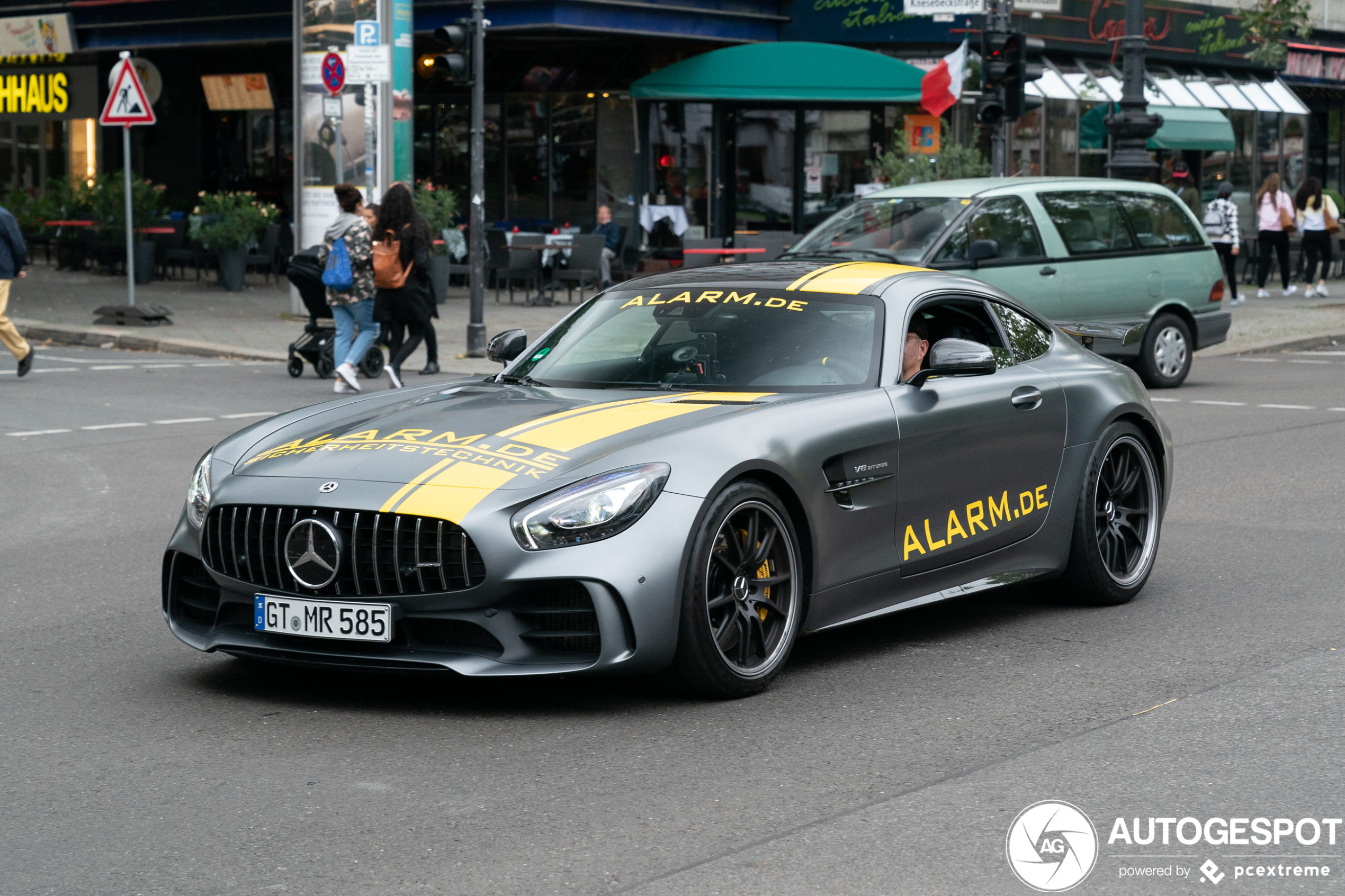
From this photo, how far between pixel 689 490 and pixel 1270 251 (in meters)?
25.9

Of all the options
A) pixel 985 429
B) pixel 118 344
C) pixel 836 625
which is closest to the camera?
pixel 836 625

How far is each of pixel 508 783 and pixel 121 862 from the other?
1.03 m

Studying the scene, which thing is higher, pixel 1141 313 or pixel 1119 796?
pixel 1141 313

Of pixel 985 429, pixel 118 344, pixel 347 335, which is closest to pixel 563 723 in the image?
pixel 985 429

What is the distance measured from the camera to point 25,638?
653 centimetres

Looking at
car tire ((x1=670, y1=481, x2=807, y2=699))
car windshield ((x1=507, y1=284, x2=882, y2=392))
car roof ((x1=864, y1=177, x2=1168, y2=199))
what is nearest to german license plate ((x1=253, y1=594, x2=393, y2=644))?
car tire ((x1=670, y1=481, x2=807, y2=699))

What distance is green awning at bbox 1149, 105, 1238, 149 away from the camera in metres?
33.3

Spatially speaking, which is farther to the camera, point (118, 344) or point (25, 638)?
point (118, 344)

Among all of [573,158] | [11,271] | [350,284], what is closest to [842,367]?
[350,284]

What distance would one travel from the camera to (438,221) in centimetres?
2534

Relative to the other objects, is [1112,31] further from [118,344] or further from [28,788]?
[28,788]

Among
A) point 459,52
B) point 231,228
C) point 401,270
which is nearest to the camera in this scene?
point 401,270

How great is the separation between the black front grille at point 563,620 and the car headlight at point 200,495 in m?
1.22

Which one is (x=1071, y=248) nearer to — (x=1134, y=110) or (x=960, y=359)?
(x=1134, y=110)
